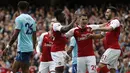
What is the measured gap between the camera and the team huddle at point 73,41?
1614 cm

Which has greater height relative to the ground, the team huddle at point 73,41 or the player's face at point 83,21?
the player's face at point 83,21

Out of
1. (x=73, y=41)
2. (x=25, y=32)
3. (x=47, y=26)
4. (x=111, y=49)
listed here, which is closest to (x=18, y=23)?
(x=25, y=32)

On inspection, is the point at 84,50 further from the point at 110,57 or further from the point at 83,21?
the point at 110,57

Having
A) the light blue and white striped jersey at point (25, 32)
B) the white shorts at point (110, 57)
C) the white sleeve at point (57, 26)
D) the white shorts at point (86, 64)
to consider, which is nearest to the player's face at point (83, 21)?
the white sleeve at point (57, 26)

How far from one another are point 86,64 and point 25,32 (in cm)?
182

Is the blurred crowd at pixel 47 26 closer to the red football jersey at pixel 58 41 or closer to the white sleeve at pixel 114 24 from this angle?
the red football jersey at pixel 58 41

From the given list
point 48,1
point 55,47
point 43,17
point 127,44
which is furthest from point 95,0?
point 55,47

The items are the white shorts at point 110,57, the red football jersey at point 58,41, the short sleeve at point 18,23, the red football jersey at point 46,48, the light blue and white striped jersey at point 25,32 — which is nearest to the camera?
the short sleeve at point 18,23

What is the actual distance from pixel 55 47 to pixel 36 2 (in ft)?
60.0

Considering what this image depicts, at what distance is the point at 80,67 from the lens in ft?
54.4

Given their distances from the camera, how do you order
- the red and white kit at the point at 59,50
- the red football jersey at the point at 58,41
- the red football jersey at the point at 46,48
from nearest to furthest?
the red football jersey at the point at 58,41 → the red and white kit at the point at 59,50 → the red football jersey at the point at 46,48

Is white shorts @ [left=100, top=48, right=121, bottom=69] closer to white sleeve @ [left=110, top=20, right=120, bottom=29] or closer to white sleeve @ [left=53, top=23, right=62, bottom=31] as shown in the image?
white sleeve @ [left=110, top=20, right=120, bottom=29]

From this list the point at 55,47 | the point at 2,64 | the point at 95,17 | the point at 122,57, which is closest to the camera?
the point at 55,47

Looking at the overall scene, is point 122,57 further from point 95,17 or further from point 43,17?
point 43,17
